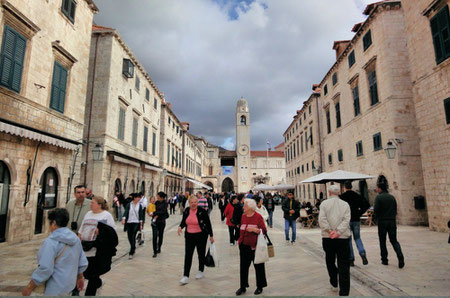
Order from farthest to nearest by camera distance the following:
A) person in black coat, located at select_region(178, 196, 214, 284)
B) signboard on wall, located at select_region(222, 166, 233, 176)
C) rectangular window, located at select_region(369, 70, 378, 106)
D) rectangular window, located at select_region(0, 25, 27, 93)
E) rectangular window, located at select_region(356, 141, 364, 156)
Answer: signboard on wall, located at select_region(222, 166, 233, 176)
rectangular window, located at select_region(356, 141, 364, 156)
rectangular window, located at select_region(369, 70, 378, 106)
rectangular window, located at select_region(0, 25, 27, 93)
person in black coat, located at select_region(178, 196, 214, 284)

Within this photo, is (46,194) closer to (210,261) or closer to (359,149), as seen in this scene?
(210,261)

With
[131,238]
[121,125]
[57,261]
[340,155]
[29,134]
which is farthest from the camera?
[340,155]

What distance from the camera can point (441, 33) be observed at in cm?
1012

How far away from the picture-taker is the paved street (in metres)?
4.60

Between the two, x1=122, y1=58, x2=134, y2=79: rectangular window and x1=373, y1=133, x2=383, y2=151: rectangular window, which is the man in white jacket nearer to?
x1=373, y1=133, x2=383, y2=151: rectangular window

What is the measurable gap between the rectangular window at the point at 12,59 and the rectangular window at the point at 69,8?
2901mm

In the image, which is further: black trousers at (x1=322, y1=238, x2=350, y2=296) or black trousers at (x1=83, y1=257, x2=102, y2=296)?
black trousers at (x1=322, y1=238, x2=350, y2=296)

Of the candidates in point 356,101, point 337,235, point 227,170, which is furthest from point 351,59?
point 227,170

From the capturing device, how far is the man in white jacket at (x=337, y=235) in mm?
4250

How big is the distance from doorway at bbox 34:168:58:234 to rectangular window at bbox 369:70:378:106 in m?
16.9

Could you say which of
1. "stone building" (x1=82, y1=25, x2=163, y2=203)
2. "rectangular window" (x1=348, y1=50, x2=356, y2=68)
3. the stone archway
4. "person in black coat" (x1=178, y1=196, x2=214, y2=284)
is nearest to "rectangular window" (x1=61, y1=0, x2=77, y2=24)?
"stone building" (x1=82, y1=25, x2=163, y2=203)

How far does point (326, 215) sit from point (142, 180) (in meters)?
17.9

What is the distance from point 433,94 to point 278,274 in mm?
9973

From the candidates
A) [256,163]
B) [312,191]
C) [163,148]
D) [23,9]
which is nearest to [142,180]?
[163,148]
